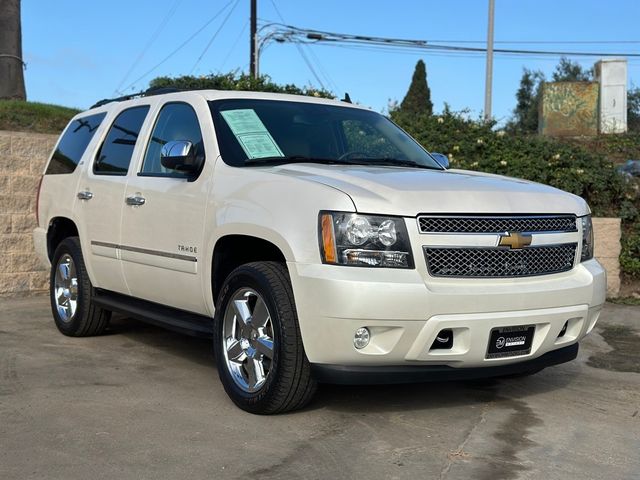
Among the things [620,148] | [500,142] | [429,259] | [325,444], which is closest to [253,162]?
[429,259]

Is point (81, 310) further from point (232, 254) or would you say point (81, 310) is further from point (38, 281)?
point (38, 281)

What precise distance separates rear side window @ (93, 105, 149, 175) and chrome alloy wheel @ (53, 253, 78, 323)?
3.06 ft

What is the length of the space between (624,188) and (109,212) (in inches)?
252

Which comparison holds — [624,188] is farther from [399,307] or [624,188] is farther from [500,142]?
[399,307]

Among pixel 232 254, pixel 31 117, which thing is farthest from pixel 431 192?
pixel 31 117

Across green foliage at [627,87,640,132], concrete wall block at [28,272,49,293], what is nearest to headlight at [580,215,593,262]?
concrete wall block at [28,272,49,293]

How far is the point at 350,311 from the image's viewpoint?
384 cm

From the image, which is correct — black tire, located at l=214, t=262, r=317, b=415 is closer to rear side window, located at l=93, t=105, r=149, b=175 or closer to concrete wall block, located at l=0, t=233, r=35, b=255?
rear side window, located at l=93, t=105, r=149, b=175

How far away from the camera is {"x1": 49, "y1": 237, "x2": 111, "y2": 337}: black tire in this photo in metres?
6.40

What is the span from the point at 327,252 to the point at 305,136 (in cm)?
161

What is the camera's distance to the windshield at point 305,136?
5000 mm

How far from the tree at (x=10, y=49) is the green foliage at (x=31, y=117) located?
1.32 m

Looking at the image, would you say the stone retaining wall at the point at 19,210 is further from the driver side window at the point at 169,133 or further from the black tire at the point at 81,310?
the driver side window at the point at 169,133

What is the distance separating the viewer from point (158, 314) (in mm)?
5418
